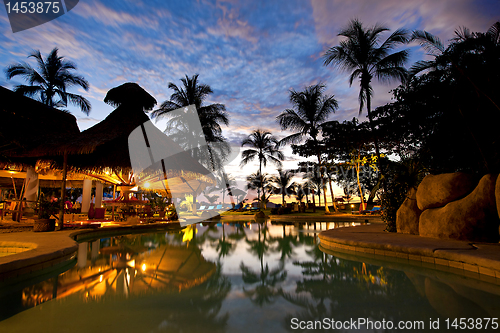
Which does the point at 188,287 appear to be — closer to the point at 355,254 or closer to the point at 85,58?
the point at 355,254

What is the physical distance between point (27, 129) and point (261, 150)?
21.2 m

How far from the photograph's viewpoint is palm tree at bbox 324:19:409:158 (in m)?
12.8

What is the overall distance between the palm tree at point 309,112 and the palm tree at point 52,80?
56.2ft

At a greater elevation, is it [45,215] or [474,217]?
[45,215]

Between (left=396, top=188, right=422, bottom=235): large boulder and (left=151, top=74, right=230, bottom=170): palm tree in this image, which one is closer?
(left=396, top=188, right=422, bottom=235): large boulder

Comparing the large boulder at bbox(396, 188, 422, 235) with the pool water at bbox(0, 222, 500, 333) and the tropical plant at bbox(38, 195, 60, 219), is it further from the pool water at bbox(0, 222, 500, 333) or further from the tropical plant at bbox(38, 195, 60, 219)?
the tropical plant at bbox(38, 195, 60, 219)

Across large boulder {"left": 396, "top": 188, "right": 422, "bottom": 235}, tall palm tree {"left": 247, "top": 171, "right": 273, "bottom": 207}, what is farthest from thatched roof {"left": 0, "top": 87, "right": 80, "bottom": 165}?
tall palm tree {"left": 247, "top": 171, "right": 273, "bottom": 207}

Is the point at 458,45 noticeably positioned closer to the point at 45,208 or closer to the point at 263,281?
the point at 263,281

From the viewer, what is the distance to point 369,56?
13.1 metres

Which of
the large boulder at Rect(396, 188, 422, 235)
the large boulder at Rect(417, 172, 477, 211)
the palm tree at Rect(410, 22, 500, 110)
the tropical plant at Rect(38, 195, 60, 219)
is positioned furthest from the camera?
the tropical plant at Rect(38, 195, 60, 219)

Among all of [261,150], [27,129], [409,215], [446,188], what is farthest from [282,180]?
[446,188]

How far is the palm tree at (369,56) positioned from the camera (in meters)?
12.8

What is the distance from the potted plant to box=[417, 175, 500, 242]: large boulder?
11.2 metres

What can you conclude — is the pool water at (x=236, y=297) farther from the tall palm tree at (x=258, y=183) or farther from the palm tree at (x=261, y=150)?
the tall palm tree at (x=258, y=183)
